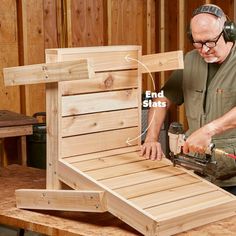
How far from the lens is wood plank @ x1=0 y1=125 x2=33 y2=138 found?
3.36 meters

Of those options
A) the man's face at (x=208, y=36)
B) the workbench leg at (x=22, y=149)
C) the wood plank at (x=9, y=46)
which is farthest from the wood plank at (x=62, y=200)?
the wood plank at (x=9, y=46)

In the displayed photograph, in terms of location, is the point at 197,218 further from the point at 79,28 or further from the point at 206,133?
the point at 79,28

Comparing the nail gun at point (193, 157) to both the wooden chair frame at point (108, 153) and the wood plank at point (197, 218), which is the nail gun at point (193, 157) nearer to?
the wooden chair frame at point (108, 153)

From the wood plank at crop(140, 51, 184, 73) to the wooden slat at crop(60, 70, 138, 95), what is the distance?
0.22 ft

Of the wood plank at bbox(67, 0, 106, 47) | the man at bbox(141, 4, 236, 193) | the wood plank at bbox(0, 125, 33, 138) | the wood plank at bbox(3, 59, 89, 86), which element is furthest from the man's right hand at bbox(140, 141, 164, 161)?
the wood plank at bbox(67, 0, 106, 47)

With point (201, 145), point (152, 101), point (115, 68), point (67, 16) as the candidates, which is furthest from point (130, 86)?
point (67, 16)

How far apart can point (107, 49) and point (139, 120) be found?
1.13 ft

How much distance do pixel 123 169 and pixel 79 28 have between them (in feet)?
9.53

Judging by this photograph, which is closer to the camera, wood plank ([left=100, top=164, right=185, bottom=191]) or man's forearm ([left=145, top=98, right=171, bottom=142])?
wood plank ([left=100, top=164, right=185, bottom=191])

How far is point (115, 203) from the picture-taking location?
1.56 meters

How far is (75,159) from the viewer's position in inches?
71.6

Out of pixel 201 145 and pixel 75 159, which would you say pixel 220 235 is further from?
pixel 75 159

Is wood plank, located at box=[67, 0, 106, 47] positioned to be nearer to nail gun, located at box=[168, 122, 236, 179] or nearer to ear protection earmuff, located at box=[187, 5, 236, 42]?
ear protection earmuff, located at box=[187, 5, 236, 42]

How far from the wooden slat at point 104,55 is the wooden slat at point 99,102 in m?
0.10
